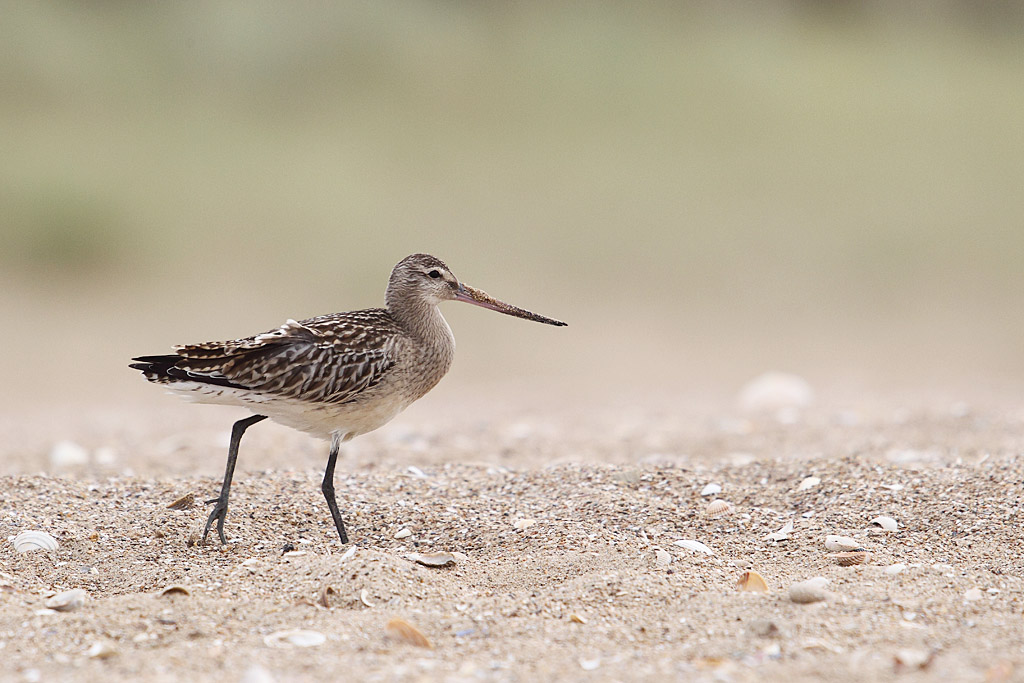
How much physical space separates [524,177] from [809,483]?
577 inches

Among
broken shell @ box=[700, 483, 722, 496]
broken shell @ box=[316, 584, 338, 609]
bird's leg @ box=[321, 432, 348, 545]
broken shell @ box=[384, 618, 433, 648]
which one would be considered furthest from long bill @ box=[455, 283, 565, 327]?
broken shell @ box=[384, 618, 433, 648]

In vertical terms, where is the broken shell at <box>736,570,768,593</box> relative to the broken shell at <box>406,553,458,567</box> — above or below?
above

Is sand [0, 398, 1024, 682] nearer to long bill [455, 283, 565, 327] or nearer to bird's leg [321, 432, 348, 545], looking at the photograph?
bird's leg [321, 432, 348, 545]

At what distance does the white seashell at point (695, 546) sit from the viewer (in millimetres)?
4551

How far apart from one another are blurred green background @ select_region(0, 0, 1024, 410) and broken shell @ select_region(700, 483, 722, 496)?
35.0ft

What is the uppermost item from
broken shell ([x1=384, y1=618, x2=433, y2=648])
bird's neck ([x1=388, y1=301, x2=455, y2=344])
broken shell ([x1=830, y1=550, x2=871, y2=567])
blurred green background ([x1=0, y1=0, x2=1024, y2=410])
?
blurred green background ([x1=0, y1=0, x2=1024, y2=410])

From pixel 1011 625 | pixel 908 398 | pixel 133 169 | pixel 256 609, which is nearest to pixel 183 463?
pixel 256 609

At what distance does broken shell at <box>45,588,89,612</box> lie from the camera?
382 centimetres

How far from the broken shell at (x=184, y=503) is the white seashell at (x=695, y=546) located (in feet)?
7.62

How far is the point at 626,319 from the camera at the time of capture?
1777 centimetres

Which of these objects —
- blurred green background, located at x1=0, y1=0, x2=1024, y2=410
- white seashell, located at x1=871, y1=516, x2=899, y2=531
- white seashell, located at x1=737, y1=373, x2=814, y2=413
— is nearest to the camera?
white seashell, located at x1=871, y1=516, x2=899, y2=531

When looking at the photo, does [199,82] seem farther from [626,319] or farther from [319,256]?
[626,319]

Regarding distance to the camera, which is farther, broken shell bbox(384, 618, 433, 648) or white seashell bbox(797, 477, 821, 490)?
white seashell bbox(797, 477, 821, 490)

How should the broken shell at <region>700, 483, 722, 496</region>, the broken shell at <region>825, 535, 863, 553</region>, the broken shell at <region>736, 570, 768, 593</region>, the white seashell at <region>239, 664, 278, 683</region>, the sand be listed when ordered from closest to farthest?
1. the white seashell at <region>239, 664, 278, 683</region>
2. the sand
3. the broken shell at <region>736, 570, 768, 593</region>
4. the broken shell at <region>825, 535, 863, 553</region>
5. the broken shell at <region>700, 483, 722, 496</region>
